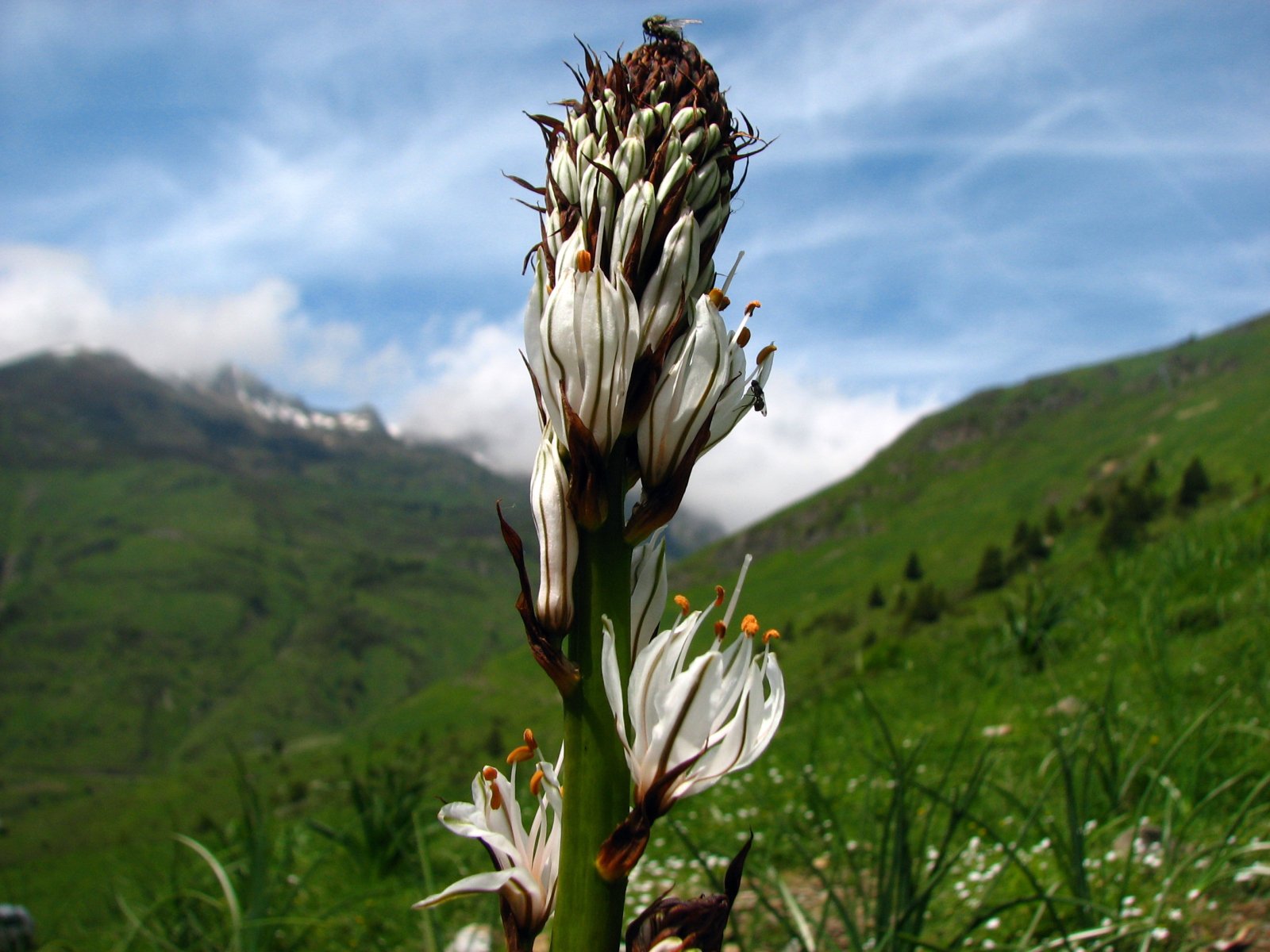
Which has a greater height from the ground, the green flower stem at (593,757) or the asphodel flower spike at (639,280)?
the asphodel flower spike at (639,280)

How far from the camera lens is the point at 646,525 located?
A: 91.5 inches

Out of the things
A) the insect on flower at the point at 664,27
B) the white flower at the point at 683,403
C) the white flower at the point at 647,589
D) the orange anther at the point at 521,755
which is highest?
the insect on flower at the point at 664,27

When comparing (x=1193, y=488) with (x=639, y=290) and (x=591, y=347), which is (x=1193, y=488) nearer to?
(x=639, y=290)

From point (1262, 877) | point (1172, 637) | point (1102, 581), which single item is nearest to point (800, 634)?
point (1102, 581)

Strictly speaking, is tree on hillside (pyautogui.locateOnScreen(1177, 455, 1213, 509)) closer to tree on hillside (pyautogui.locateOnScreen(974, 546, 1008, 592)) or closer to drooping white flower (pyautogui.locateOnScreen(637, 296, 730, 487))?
tree on hillside (pyautogui.locateOnScreen(974, 546, 1008, 592))

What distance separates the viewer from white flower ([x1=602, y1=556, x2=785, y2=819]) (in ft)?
7.13

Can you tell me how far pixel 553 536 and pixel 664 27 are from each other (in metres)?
1.76

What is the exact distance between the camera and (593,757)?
2.24m

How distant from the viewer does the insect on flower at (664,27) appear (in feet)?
9.45

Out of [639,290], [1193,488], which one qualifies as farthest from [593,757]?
[1193,488]

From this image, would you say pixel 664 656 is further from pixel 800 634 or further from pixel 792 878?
→ pixel 800 634

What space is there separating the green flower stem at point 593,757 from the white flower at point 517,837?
0.32 feet

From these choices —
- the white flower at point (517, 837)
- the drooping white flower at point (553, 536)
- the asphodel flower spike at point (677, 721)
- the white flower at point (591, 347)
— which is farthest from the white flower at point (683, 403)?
the white flower at point (517, 837)

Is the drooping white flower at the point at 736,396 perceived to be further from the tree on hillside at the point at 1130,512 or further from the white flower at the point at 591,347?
the tree on hillside at the point at 1130,512
